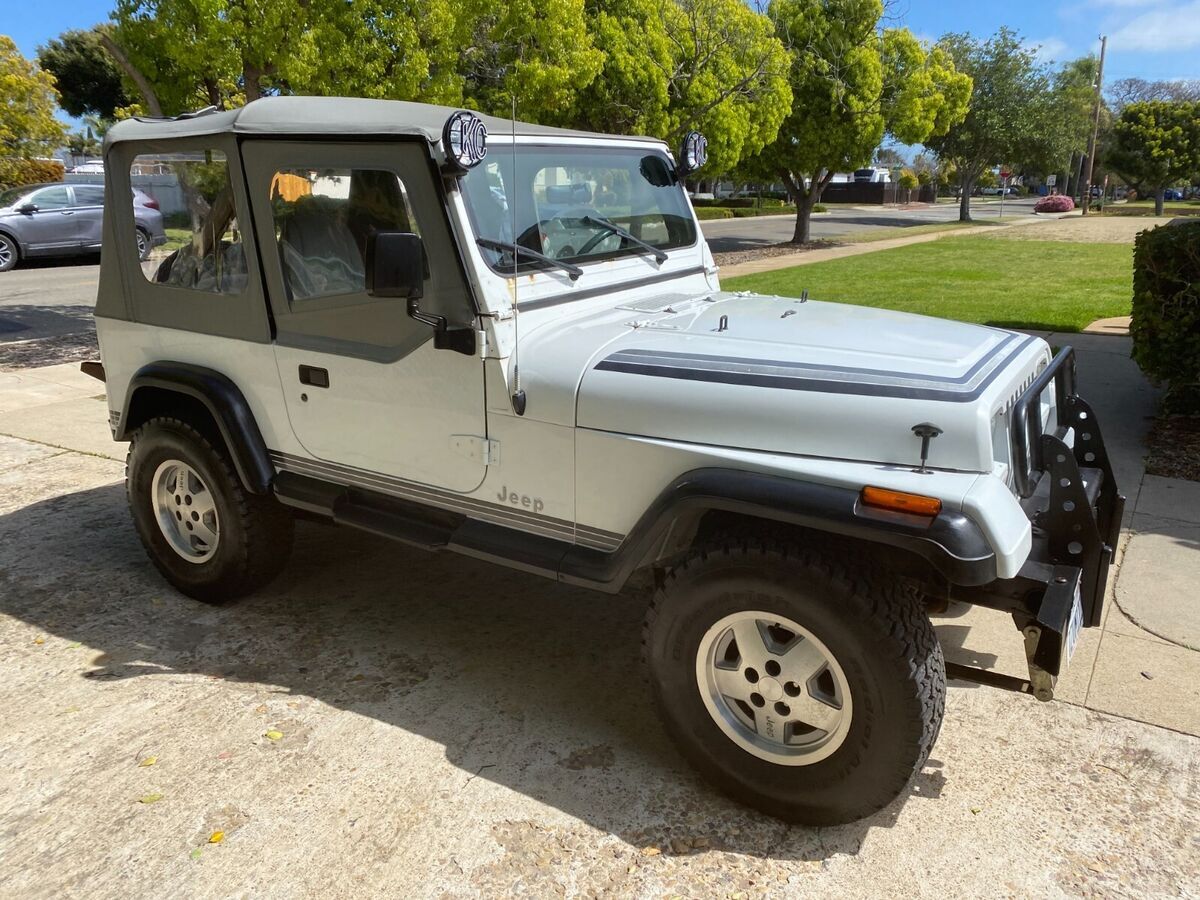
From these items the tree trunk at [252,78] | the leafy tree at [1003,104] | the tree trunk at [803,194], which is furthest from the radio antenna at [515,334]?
the leafy tree at [1003,104]

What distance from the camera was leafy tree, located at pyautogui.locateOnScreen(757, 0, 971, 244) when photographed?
2117 cm

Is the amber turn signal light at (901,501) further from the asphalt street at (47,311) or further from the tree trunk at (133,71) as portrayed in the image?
the asphalt street at (47,311)

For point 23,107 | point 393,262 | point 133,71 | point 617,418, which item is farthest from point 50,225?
point 617,418

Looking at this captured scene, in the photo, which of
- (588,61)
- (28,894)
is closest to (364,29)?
(588,61)

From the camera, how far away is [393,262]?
282 cm

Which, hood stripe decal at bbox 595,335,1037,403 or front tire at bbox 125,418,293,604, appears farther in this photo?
front tire at bbox 125,418,293,604

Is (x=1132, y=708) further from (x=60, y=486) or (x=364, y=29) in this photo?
(x=364, y=29)

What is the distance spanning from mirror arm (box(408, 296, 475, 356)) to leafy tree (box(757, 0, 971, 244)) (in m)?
20.2

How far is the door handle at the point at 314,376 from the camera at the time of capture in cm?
349

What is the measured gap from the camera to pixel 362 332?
11.0 feet

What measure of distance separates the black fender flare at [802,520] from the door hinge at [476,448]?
1.64 ft

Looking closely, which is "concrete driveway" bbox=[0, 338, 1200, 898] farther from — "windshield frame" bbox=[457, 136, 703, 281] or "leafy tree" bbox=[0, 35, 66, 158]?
"leafy tree" bbox=[0, 35, 66, 158]

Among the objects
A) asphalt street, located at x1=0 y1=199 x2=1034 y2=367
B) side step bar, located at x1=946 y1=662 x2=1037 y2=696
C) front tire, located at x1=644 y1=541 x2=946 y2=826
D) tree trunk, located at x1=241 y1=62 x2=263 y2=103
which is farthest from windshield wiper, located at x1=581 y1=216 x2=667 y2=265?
asphalt street, located at x1=0 y1=199 x2=1034 y2=367

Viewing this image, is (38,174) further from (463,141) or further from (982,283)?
(463,141)
